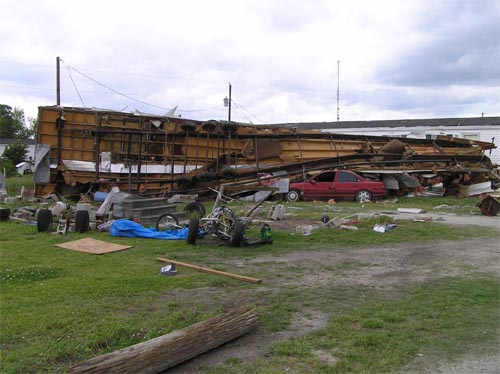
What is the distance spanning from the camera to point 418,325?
4.49m

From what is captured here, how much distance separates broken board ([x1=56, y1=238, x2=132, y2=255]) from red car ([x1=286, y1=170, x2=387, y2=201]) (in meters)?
11.5

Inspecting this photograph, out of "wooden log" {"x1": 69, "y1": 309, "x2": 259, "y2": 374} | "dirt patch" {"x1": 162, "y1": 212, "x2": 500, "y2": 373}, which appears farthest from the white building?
"wooden log" {"x1": 69, "y1": 309, "x2": 259, "y2": 374}

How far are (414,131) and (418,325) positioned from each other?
31061 mm

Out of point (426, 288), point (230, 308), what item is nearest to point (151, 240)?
point (230, 308)

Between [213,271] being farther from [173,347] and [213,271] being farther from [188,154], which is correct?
[188,154]

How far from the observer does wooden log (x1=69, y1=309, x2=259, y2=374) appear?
10.6ft

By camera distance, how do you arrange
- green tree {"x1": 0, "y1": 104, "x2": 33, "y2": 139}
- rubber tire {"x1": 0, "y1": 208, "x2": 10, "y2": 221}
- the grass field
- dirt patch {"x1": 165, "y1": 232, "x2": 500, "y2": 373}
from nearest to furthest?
1. the grass field
2. dirt patch {"x1": 165, "y1": 232, "x2": 500, "y2": 373}
3. rubber tire {"x1": 0, "y1": 208, "x2": 10, "y2": 221}
4. green tree {"x1": 0, "y1": 104, "x2": 33, "y2": 139}

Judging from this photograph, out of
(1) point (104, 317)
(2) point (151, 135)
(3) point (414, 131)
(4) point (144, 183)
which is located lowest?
(1) point (104, 317)

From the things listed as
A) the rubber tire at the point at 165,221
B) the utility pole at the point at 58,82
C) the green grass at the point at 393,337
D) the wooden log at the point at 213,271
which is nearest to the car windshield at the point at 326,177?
the rubber tire at the point at 165,221

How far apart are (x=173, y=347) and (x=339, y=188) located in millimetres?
16306

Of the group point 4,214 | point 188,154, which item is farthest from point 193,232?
point 188,154

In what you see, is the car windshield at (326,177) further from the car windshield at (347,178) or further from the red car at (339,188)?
the car windshield at (347,178)

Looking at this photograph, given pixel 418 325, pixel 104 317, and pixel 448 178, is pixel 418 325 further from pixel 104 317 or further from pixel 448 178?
pixel 448 178

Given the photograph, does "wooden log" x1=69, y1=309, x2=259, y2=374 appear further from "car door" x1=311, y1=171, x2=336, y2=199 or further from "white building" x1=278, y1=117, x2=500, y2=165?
"white building" x1=278, y1=117, x2=500, y2=165
